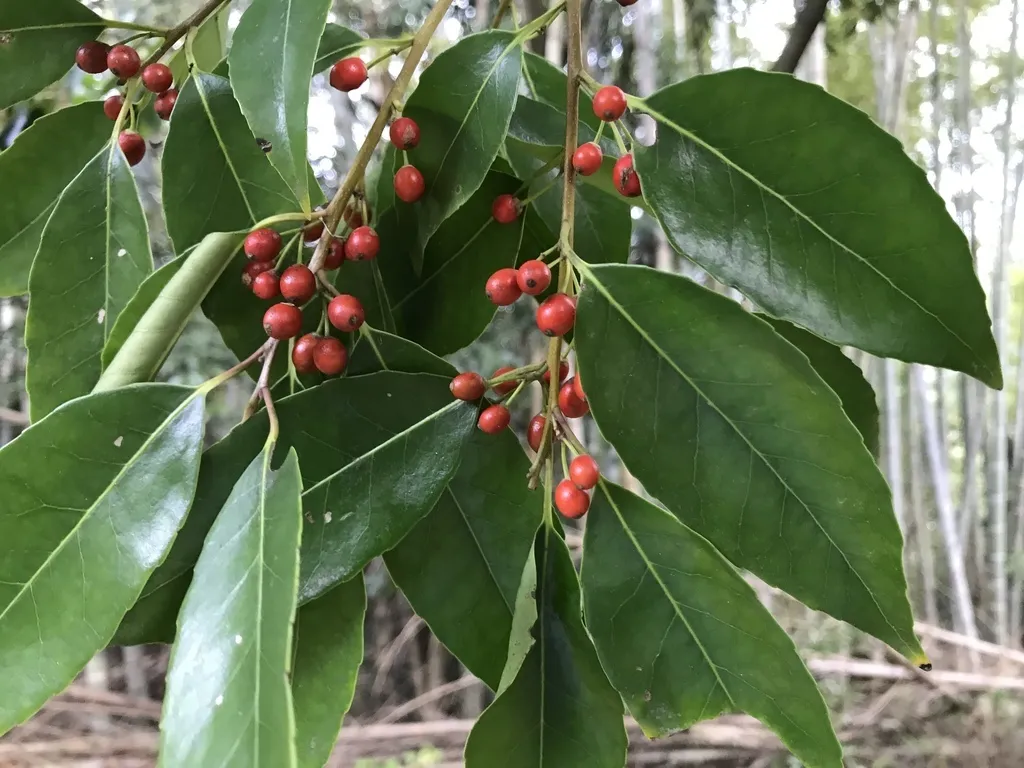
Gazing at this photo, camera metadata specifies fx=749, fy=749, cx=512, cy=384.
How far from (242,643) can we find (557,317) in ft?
0.60

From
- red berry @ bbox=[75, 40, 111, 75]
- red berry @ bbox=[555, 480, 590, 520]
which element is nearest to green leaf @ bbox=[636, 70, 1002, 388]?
red berry @ bbox=[555, 480, 590, 520]

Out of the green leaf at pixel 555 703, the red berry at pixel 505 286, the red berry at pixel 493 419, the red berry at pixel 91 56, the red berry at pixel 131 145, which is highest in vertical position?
the red berry at pixel 91 56

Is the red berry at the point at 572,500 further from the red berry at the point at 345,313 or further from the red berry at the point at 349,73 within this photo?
the red berry at the point at 349,73

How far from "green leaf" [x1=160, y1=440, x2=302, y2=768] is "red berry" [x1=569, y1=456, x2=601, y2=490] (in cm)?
14

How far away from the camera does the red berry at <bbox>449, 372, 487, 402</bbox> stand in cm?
36

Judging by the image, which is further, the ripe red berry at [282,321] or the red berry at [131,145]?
the red berry at [131,145]

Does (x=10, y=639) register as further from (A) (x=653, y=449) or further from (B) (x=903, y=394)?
(B) (x=903, y=394)

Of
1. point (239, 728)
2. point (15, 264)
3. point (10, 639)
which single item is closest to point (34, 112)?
point (15, 264)

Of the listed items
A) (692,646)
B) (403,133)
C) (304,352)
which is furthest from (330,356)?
(692,646)

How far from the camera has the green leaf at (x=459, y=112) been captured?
37 cm

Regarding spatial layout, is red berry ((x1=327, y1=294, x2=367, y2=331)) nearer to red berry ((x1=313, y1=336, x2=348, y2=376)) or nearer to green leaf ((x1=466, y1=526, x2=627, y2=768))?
red berry ((x1=313, y1=336, x2=348, y2=376))

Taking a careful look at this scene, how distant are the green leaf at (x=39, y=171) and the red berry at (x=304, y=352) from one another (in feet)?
0.69

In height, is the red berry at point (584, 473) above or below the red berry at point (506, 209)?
below

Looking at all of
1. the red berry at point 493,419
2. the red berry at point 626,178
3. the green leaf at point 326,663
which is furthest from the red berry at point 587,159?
the green leaf at point 326,663
